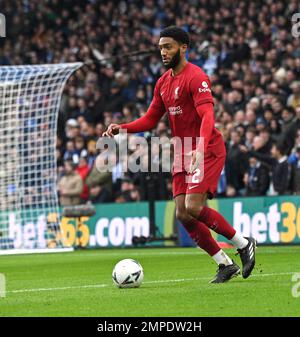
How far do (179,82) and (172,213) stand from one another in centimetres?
992

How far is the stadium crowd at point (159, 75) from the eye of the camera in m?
19.0

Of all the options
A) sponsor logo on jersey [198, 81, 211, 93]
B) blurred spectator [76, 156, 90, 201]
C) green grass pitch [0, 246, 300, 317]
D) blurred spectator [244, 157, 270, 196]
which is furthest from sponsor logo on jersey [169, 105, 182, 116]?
blurred spectator [76, 156, 90, 201]

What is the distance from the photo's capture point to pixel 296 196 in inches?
698

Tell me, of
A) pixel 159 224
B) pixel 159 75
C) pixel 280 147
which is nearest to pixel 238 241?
pixel 280 147

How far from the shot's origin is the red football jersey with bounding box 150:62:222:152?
9.73 m

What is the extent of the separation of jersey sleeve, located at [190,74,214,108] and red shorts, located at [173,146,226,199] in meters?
0.57

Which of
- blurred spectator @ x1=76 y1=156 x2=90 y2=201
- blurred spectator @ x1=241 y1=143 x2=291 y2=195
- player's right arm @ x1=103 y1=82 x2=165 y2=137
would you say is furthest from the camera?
blurred spectator @ x1=76 y1=156 x2=90 y2=201

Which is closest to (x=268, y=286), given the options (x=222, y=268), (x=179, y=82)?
(x=222, y=268)

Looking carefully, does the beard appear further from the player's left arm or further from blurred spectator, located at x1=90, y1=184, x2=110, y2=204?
blurred spectator, located at x1=90, y1=184, x2=110, y2=204

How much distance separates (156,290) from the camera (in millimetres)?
9344

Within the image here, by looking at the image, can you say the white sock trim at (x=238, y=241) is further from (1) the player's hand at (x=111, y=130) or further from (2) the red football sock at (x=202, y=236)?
(1) the player's hand at (x=111, y=130)

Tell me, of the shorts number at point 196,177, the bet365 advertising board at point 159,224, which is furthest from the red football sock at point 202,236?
the bet365 advertising board at point 159,224

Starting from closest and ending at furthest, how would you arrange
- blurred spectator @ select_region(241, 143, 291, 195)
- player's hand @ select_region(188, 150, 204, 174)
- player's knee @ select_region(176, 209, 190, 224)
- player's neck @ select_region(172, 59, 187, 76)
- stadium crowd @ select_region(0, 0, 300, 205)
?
player's hand @ select_region(188, 150, 204, 174), player's knee @ select_region(176, 209, 190, 224), player's neck @ select_region(172, 59, 187, 76), blurred spectator @ select_region(241, 143, 291, 195), stadium crowd @ select_region(0, 0, 300, 205)

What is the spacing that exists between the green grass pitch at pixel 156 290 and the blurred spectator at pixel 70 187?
232 inches
